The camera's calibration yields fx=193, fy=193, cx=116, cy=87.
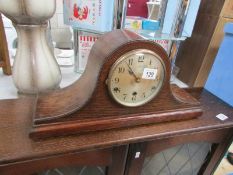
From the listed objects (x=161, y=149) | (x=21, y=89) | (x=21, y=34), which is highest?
(x=21, y=34)

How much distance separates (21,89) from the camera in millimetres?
662

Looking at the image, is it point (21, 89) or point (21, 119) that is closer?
point (21, 119)

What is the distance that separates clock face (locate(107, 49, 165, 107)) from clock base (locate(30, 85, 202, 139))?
5 cm

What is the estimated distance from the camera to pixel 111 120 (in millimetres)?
539

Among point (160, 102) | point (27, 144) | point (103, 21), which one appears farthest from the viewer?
point (103, 21)

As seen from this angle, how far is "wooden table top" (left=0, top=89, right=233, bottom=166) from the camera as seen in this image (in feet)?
1.50

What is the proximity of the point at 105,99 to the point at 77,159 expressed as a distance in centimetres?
18

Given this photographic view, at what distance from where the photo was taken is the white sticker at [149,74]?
1.72 feet

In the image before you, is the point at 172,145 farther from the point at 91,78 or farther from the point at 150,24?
the point at 150,24

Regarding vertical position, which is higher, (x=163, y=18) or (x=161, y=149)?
(x=163, y=18)

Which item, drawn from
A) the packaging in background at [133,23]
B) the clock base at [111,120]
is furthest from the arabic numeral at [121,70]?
the packaging in background at [133,23]

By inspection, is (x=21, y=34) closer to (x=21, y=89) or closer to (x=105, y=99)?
(x=21, y=89)

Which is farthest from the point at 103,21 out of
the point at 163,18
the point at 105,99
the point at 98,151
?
the point at 98,151

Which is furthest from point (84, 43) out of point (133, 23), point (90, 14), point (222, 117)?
point (222, 117)
